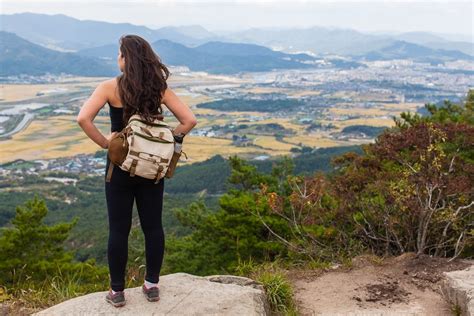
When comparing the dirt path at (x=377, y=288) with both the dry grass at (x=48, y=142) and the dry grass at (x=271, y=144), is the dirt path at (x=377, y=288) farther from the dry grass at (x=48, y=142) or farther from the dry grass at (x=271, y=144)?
the dry grass at (x=48, y=142)

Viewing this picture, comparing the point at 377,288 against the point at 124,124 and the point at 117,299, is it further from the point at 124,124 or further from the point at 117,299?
the point at 124,124

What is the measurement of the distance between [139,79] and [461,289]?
2.20m

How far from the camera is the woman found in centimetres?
253

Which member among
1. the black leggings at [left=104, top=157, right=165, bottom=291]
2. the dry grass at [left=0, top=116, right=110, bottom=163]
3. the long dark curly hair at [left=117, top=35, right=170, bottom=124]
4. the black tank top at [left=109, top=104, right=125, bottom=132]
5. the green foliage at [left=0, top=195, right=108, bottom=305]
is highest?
the long dark curly hair at [left=117, top=35, right=170, bottom=124]

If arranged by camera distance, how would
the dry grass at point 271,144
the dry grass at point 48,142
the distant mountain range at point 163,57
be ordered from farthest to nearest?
1. the distant mountain range at point 163,57
2. the dry grass at point 48,142
3. the dry grass at point 271,144

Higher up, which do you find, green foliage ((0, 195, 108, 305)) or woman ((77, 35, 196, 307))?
woman ((77, 35, 196, 307))

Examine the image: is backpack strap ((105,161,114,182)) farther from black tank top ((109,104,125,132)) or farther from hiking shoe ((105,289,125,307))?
hiking shoe ((105,289,125,307))

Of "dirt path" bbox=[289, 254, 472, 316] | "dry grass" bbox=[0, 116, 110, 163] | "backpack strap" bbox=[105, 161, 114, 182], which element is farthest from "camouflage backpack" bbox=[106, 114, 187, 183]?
"dry grass" bbox=[0, 116, 110, 163]

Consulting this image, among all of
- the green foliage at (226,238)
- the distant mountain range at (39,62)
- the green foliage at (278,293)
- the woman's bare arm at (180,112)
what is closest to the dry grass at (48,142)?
the green foliage at (226,238)

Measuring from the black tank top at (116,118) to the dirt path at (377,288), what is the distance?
5.20 feet

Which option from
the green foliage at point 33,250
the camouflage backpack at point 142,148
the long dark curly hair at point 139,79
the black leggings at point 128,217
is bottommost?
the green foliage at point 33,250

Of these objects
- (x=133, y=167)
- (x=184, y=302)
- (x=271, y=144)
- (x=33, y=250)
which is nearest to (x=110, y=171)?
(x=133, y=167)

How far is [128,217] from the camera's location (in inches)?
110

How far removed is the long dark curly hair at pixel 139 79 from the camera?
99.3 inches
